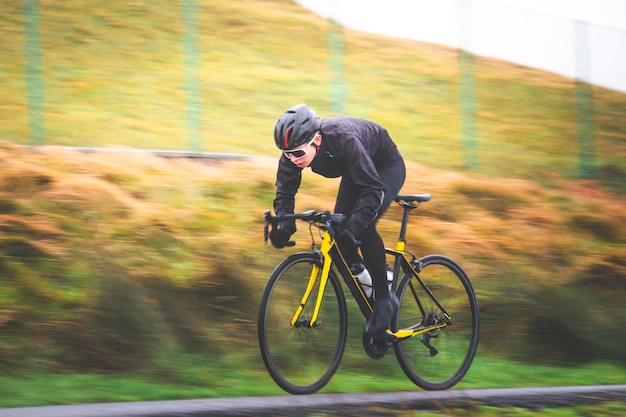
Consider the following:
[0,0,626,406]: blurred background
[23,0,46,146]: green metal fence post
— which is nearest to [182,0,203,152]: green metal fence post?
[0,0,626,406]: blurred background

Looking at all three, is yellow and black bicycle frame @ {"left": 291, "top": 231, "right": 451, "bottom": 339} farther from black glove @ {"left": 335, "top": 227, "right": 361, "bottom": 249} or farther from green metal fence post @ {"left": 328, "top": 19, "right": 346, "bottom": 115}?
green metal fence post @ {"left": 328, "top": 19, "right": 346, "bottom": 115}

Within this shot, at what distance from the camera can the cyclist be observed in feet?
17.2

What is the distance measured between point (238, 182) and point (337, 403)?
430 cm

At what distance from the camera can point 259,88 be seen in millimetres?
10992

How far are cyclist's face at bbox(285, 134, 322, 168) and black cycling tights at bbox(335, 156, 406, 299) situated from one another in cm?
32

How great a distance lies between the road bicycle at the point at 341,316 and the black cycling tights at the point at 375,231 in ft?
0.36

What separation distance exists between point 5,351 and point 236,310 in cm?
180

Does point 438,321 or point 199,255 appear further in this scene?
point 199,255

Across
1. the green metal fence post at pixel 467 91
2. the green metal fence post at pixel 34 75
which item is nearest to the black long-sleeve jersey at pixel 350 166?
the green metal fence post at pixel 34 75

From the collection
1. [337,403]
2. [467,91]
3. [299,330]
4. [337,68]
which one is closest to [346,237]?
[299,330]

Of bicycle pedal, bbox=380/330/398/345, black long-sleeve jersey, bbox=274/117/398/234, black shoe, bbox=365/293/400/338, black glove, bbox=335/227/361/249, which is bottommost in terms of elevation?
bicycle pedal, bbox=380/330/398/345

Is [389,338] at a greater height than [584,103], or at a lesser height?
lesser

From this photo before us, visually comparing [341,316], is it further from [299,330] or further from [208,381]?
[208,381]

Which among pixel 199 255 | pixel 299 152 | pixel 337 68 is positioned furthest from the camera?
pixel 337 68
